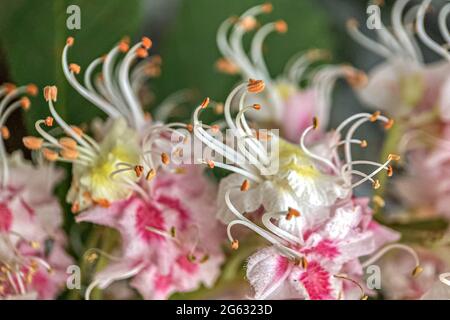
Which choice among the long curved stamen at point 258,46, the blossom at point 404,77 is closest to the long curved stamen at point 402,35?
the blossom at point 404,77

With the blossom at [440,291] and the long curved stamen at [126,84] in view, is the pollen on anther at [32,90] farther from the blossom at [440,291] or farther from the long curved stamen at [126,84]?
the blossom at [440,291]

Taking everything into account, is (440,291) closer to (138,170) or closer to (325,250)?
(325,250)

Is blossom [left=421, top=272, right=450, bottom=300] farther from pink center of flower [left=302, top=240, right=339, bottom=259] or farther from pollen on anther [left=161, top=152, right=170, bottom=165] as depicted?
pollen on anther [left=161, top=152, right=170, bottom=165]

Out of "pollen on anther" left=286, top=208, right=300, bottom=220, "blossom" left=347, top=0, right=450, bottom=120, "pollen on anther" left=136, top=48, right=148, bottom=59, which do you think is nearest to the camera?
"pollen on anther" left=286, top=208, right=300, bottom=220

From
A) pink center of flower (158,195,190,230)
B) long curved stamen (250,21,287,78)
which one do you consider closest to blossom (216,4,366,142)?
long curved stamen (250,21,287,78)

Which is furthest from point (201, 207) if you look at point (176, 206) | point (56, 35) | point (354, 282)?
point (56, 35)
